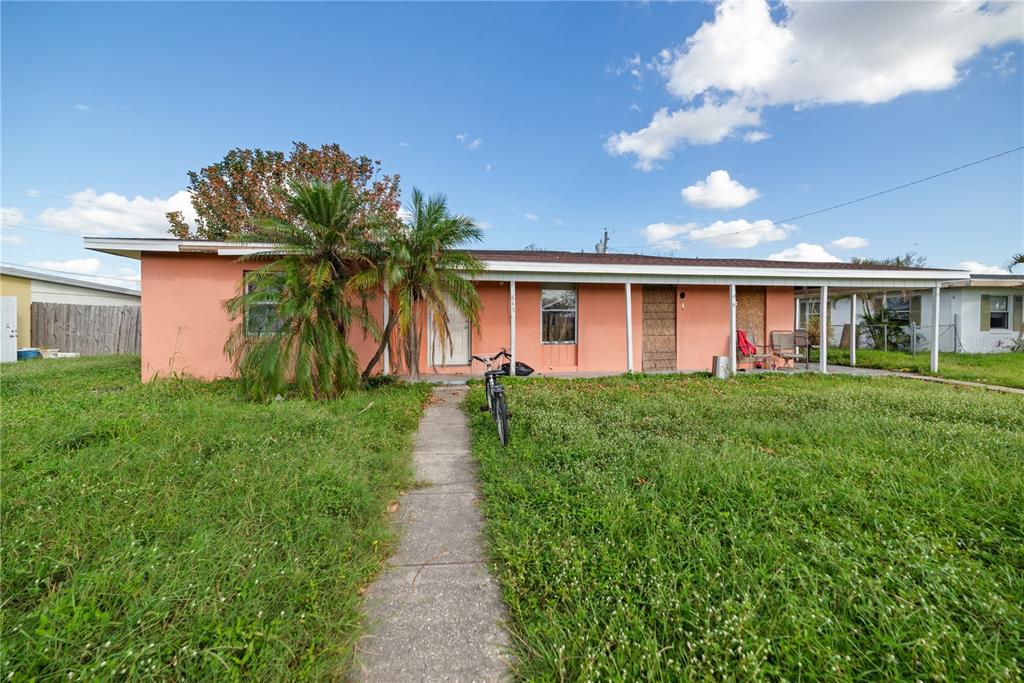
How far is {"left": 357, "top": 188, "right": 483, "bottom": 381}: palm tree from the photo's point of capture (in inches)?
251

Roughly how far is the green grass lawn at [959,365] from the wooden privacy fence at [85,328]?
22.6m

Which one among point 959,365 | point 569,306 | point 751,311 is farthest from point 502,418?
point 959,365

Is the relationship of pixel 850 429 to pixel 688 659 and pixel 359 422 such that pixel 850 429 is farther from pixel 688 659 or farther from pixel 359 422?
pixel 359 422

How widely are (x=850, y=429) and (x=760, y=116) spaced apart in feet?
42.4

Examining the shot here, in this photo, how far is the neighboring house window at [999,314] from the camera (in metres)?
13.9

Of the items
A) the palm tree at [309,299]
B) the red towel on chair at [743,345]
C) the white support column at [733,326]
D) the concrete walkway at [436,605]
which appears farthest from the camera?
the red towel on chair at [743,345]

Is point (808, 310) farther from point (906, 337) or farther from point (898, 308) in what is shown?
point (906, 337)

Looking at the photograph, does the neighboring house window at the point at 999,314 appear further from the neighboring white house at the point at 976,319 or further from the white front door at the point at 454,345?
the white front door at the point at 454,345

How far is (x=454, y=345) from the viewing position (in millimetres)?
9258

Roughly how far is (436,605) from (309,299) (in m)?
5.06

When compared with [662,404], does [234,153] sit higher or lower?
higher

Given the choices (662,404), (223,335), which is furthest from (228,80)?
(662,404)

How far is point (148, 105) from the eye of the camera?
34.3 feet

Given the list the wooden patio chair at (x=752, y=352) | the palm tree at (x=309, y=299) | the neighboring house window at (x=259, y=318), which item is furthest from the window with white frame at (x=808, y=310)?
the neighboring house window at (x=259, y=318)
